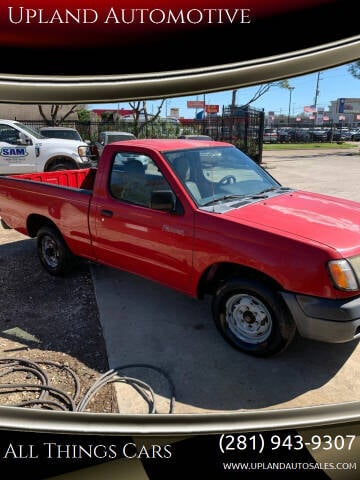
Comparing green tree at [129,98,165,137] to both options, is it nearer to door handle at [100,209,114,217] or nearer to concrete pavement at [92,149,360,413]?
door handle at [100,209,114,217]

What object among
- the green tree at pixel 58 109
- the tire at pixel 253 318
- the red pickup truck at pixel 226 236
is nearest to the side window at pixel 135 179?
the red pickup truck at pixel 226 236

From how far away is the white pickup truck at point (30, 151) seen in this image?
9.88 meters

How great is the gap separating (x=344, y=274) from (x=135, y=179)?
2.12 metres

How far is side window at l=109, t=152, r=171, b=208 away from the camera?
364 centimetres

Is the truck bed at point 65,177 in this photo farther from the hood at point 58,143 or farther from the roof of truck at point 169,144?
the hood at point 58,143

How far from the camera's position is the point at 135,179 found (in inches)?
152

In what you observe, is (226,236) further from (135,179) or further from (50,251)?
(50,251)

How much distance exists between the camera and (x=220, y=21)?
1.45m

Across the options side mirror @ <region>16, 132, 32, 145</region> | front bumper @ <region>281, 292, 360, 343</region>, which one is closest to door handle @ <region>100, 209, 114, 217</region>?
front bumper @ <region>281, 292, 360, 343</region>

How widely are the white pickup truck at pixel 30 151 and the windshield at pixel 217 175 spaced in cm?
650

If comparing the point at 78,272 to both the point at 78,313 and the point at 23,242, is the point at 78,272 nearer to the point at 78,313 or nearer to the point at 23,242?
the point at 78,313

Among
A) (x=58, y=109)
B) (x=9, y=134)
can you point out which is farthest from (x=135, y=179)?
(x=9, y=134)

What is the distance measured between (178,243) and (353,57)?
6.98 ft

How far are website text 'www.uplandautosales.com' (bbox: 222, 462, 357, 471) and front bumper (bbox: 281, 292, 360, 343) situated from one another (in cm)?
92
